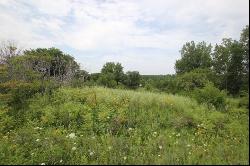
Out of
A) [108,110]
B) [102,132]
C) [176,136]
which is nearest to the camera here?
[176,136]

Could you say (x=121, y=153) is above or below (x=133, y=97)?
below

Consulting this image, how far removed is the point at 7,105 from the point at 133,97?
4.77 m

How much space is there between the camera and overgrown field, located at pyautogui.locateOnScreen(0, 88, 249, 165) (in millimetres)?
5477

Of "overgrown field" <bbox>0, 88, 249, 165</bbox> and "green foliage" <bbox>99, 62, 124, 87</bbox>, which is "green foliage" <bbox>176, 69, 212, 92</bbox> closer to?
"green foliage" <bbox>99, 62, 124, 87</bbox>

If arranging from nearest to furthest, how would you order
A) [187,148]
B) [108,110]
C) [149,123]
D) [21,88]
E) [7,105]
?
[187,148] < [149,123] < [108,110] < [7,105] < [21,88]

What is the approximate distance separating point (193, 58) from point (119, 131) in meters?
33.0

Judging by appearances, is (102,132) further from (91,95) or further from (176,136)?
(91,95)

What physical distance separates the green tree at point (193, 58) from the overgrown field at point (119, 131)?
28.0 m

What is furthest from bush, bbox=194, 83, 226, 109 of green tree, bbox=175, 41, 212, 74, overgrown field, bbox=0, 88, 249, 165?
green tree, bbox=175, 41, 212, 74

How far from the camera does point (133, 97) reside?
11438mm

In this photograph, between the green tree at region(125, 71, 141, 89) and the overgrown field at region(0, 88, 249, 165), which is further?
the green tree at region(125, 71, 141, 89)

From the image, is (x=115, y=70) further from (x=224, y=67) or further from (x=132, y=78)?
(x=224, y=67)

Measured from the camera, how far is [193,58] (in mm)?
39719

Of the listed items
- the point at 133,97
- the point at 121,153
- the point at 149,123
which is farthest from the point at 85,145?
the point at 133,97
